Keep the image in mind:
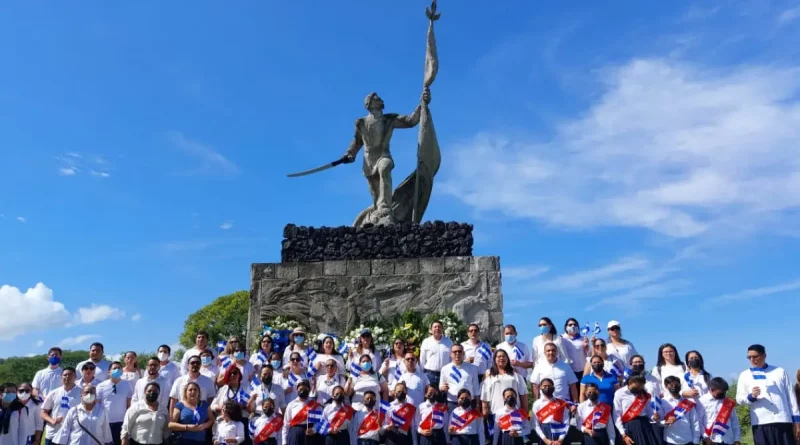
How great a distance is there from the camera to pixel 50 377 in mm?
9430

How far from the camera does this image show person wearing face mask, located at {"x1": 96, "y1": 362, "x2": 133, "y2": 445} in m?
8.41

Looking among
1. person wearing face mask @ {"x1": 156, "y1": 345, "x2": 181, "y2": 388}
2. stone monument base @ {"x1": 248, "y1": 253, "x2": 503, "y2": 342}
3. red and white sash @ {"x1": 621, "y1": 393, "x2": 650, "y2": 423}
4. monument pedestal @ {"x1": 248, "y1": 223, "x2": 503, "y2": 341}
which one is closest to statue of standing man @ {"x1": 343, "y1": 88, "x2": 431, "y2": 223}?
monument pedestal @ {"x1": 248, "y1": 223, "x2": 503, "y2": 341}

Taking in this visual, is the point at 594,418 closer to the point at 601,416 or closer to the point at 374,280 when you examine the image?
the point at 601,416

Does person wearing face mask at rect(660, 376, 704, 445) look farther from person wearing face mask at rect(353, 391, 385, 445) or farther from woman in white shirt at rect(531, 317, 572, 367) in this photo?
person wearing face mask at rect(353, 391, 385, 445)

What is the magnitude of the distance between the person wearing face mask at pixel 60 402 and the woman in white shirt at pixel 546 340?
5967mm

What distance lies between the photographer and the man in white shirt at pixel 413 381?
824cm

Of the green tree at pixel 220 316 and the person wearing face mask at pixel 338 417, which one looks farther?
the green tree at pixel 220 316

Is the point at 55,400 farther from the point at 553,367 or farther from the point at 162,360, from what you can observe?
the point at 553,367

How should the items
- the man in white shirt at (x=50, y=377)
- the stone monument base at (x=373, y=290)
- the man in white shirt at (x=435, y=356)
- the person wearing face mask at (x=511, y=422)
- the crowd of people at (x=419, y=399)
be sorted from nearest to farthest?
the crowd of people at (x=419, y=399)
the person wearing face mask at (x=511, y=422)
the man in white shirt at (x=435, y=356)
the man in white shirt at (x=50, y=377)
the stone monument base at (x=373, y=290)

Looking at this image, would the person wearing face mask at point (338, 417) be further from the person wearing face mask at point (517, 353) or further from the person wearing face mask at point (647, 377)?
the person wearing face mask at point (647, 377)

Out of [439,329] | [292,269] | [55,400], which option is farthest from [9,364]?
[439,329]

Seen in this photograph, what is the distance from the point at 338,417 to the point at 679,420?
3.87 meters

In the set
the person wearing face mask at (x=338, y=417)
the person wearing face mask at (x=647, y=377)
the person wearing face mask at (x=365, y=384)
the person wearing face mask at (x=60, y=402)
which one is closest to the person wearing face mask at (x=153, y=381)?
the person wearing face mask at (x=60, y=402)

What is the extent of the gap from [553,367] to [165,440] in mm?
4627
